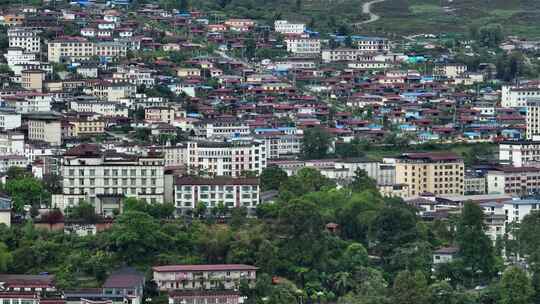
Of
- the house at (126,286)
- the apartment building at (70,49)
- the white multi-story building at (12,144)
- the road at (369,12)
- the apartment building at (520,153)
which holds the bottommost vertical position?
the road at (369,12)

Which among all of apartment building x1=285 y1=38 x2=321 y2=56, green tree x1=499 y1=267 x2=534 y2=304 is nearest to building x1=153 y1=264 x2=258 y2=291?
green tree x1=499 y1=267 x2=534 y2=304

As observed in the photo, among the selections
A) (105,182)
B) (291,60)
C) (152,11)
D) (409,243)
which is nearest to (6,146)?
(105,182)

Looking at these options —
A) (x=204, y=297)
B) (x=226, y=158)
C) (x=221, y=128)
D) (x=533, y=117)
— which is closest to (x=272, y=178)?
(x=226, y=158)

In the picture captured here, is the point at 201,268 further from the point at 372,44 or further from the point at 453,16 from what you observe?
the point at 453,16

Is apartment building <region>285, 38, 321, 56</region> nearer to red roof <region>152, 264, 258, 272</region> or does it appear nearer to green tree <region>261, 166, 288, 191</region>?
green tree <region>261, 166, 288, 191</region>

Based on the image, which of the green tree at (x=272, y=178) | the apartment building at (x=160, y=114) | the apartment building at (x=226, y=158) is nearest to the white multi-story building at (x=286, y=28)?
the apartment building at (x=160, y=114)

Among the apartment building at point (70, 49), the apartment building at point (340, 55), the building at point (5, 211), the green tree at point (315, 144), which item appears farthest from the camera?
the apartment building at point (340, 55)

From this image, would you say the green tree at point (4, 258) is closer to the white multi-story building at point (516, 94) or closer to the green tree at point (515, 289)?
the green tree at point (515, 289)
